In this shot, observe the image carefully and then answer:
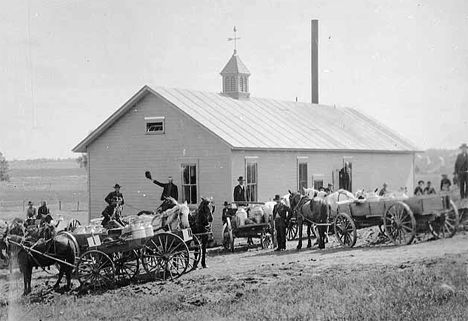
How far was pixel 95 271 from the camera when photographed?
16125 millimetres

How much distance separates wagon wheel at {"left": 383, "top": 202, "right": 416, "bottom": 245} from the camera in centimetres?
A: 1675

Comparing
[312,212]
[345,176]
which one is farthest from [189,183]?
[345,176]

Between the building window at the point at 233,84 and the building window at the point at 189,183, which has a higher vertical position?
the building window at the point at 233,84

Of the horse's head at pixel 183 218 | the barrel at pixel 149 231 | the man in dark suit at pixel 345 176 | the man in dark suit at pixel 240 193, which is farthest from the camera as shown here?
the man in dark suit at pixel 345 176

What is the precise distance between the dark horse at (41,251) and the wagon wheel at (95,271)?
14.4 inches

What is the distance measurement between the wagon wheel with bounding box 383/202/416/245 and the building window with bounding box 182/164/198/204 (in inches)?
348

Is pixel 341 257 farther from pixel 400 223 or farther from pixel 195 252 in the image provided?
pixel 195 252

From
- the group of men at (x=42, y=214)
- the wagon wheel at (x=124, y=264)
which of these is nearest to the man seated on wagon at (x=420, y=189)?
the wagon wheel at (x=124, y=264)

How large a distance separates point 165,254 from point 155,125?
9844 millimetres

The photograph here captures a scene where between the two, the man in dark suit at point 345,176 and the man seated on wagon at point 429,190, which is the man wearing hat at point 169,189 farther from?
the man seated on wagon at point 429,190

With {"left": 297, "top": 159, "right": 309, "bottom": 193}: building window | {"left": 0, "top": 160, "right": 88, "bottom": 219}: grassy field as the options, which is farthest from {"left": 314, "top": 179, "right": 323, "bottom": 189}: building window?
{"left": 0, "top": 160, "right": 88, "bottom": 219}: grassy field

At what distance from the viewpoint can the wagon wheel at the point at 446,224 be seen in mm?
15961

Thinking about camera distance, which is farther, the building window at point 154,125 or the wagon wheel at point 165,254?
the building window at point 154,125

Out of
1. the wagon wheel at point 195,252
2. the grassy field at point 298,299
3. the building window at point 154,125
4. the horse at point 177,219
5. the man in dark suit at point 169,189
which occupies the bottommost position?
the grassy field at point 298,299
